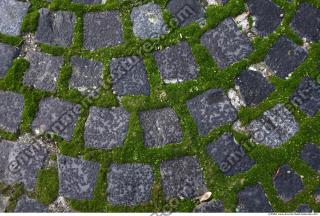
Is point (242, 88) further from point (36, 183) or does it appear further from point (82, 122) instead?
point (36, 183)

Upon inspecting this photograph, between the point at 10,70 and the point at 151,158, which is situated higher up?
the point at 10,70

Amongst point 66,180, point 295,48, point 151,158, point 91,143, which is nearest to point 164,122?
point 151,158

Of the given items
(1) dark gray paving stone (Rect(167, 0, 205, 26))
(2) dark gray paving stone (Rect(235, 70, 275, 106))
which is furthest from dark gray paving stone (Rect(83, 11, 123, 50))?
(2) dark gray paving stone (Rect(235, 70, 275, 106))

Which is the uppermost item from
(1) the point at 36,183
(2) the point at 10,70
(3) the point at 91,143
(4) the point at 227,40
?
(4) the point at 227,40

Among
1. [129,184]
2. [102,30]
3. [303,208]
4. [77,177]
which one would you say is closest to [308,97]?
[303,208]

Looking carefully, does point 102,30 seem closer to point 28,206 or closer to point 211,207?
point 28,206

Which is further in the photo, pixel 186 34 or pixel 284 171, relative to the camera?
pixel 186 34

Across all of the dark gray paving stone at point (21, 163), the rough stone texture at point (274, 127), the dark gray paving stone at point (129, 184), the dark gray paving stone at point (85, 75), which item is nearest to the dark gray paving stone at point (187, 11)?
the dark gray paving stone at point (85, 75)
